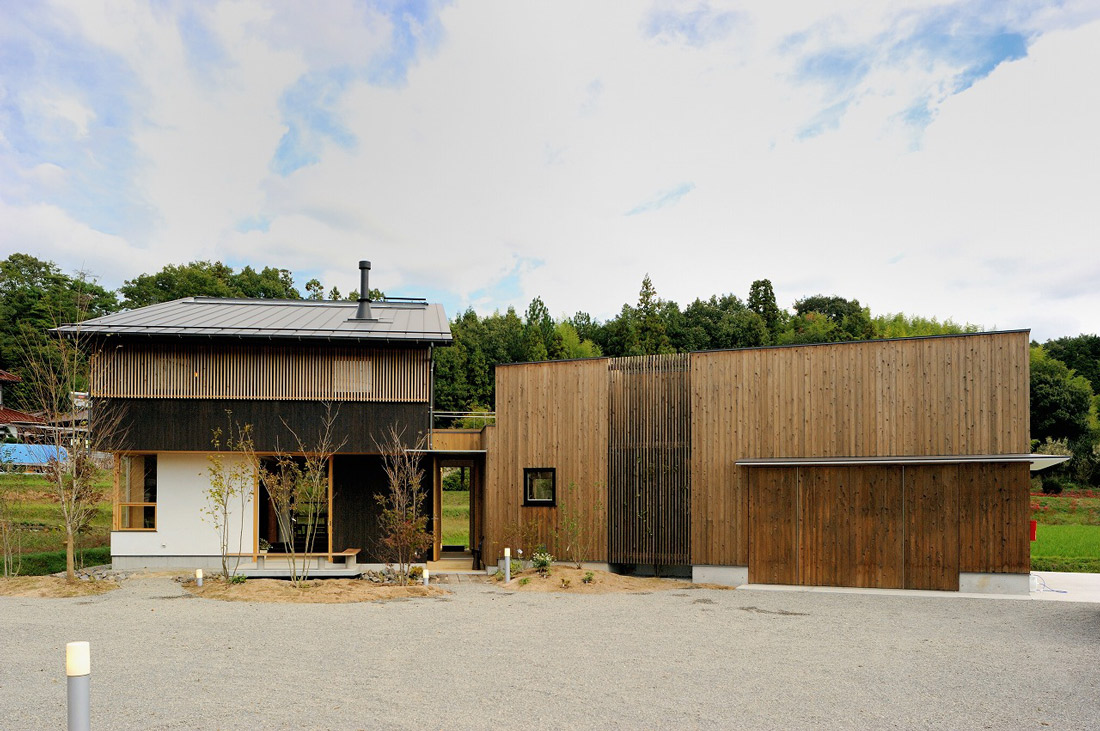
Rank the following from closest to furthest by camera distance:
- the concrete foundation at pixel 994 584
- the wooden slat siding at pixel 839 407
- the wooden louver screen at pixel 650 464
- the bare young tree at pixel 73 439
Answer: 1. the concrete foundation at pixel 994 584
2. the wooden slat siding at pixel 839 407
3. the bare young tree at pixel 73 439
4. the wooden louver screen at pixel 650 464

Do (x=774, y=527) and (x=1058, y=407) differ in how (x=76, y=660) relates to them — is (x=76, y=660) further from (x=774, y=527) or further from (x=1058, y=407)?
(x=1058, y=407)

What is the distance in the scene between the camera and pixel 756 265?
59.0 metres

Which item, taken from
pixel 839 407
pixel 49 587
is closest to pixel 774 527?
pixel 839 407

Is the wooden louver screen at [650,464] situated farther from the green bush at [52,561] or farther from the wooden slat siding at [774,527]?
the green bush at [52,561]

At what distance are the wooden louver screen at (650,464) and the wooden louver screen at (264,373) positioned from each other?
176 inches

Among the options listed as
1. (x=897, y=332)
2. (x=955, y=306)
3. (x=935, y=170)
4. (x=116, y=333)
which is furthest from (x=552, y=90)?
(x=955, y=306)

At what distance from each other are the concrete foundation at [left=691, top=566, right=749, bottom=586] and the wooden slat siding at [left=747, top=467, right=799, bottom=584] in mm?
172

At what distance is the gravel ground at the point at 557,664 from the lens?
6.02 m

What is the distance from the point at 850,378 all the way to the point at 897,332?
160 feet

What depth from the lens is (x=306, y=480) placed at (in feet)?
49.0

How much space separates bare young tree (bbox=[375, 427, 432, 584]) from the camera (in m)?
14.1

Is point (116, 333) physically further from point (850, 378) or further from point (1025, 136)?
point (1025, 136)

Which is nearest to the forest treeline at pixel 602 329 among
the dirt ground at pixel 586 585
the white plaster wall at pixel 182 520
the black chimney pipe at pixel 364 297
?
the black chimney pipe at pixel 364 297

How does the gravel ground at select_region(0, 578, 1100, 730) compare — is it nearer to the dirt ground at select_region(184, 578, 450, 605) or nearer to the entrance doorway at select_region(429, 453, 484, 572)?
the dirt ground at select_region(184, 578, 450, 605)
